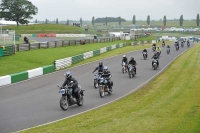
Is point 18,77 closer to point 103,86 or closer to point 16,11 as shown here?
point 103,86

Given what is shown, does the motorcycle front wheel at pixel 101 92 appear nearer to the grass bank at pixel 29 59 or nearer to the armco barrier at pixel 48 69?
the armco barrier at pixel 48 69

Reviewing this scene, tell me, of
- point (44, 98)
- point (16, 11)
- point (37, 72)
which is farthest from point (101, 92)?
point (16, 11)

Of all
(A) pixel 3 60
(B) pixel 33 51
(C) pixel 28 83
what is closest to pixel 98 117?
(C) pixel 28 83

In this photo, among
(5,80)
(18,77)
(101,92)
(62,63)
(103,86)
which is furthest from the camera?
(62,63)

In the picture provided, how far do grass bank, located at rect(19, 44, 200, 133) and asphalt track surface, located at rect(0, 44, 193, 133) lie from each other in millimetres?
998

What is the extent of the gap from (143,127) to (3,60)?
26777 millimetres

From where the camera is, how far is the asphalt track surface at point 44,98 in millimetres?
15500

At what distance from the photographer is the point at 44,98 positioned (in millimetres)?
20719

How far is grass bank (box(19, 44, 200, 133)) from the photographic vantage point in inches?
505

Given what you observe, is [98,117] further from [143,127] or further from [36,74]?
[36,74]

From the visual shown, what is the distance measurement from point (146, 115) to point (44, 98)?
7.27 metres

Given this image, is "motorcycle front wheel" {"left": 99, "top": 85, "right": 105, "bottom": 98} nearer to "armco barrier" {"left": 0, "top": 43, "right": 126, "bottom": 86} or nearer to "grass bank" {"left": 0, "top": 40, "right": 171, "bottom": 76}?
"armco barrier" {"left": 0, "top": 43, "right": 126, "bottom": 86}

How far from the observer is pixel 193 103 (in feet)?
59.4

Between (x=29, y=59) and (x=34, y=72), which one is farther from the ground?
(x=29, y=59)
